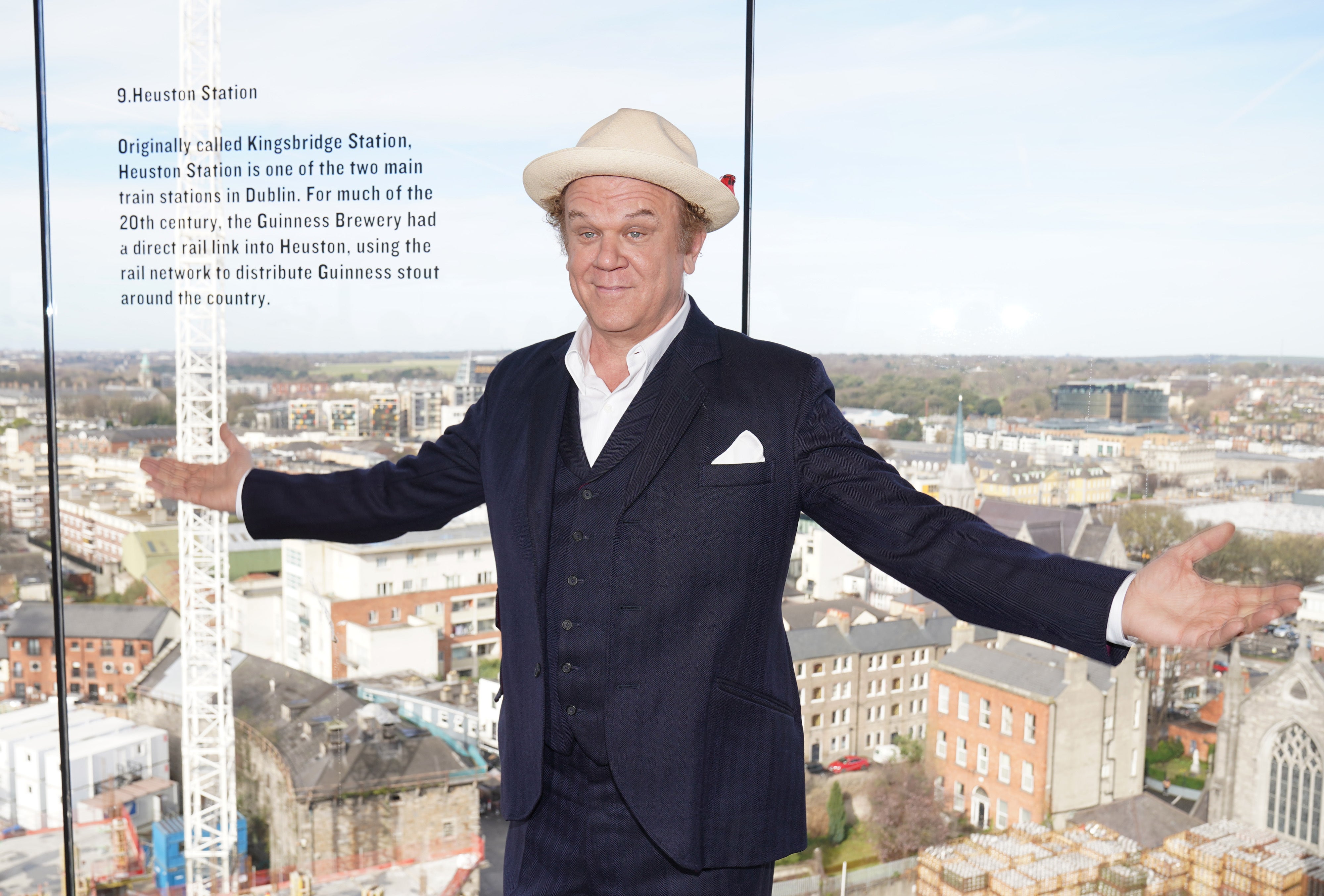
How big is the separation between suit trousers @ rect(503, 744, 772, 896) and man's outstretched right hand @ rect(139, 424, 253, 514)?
70 cm

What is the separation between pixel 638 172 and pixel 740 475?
1.33ft

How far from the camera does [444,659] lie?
10.9ft

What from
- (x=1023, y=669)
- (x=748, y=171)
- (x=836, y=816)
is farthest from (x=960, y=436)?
(x=836, y=816)

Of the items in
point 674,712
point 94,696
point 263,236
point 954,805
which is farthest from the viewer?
point 954,805

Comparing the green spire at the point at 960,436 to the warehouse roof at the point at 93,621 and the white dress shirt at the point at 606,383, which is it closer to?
the white dress shirt at the point at 606,383

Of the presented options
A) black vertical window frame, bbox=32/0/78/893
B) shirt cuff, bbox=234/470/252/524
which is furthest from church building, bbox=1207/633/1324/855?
black vertical window frame, bbox=32/0/78/893

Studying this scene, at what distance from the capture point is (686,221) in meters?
1.27

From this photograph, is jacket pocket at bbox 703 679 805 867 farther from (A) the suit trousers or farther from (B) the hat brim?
(B) the hat brim

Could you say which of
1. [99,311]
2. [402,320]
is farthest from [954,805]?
[99,311]

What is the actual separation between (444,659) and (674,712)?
7.76 ft

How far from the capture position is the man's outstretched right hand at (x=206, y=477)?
150 cm

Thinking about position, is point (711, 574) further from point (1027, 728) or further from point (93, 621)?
point (93, 621)

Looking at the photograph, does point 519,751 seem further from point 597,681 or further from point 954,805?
point 954,805

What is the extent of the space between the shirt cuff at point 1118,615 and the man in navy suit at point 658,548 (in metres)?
0.13
